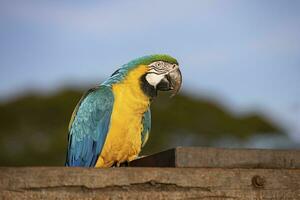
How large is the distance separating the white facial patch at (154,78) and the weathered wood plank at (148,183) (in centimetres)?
170

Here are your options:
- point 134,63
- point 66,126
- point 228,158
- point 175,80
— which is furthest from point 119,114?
point 66,126

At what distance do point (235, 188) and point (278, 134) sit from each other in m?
15.7

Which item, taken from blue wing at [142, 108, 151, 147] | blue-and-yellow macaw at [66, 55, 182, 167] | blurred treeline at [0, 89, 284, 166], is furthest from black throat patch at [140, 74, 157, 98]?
blurred treeline at [0, 89, 284, 166]

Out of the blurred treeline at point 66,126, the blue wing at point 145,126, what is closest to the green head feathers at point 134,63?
the blue wing at point 145,126

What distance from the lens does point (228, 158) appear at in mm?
1051

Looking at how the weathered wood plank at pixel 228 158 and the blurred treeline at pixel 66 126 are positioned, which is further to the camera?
the blurred treeline at pixel 66 126

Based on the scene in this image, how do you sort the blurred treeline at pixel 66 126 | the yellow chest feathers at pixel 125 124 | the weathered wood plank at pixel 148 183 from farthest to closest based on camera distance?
the blurred treeline at pixel 66 126 → the yellow chest feathers at pixel 125 124 → the weathered wood plank at pixel 148 183

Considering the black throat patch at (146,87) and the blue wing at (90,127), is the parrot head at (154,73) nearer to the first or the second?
the black throat patch at (146,87)

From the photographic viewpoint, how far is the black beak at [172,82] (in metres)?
2.80

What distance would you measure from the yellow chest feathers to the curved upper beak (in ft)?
0.68

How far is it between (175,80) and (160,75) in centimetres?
14

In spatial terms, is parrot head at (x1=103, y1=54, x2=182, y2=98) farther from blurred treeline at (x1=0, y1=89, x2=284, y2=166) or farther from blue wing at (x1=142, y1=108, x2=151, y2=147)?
blurred treeline at (x1=0, y1=89, x2=284, y2=166)

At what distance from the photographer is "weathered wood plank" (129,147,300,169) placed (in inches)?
40.7

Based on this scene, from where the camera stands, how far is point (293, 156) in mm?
1108
